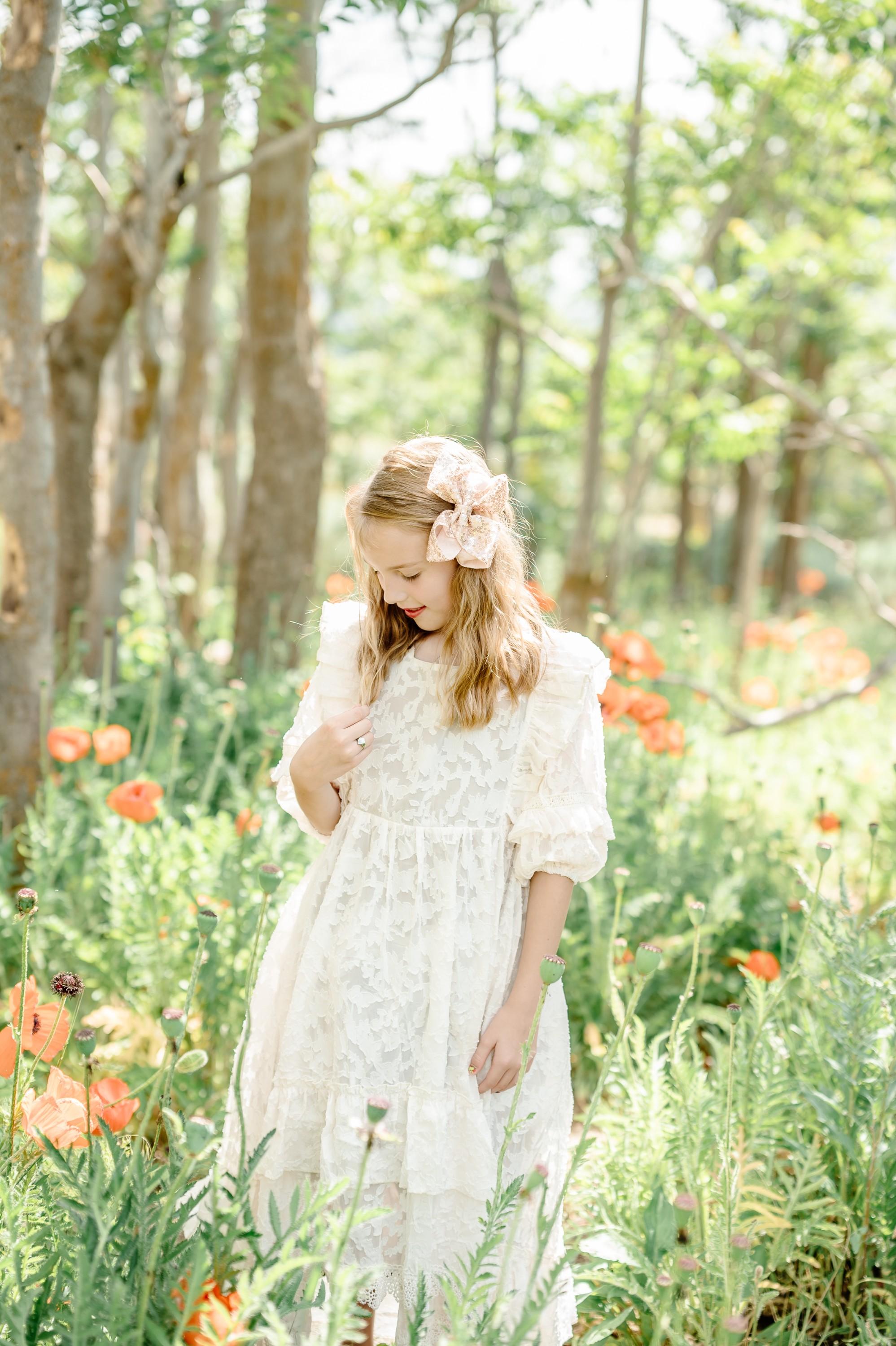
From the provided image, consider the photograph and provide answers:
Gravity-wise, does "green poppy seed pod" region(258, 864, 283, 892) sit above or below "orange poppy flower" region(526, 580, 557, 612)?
below

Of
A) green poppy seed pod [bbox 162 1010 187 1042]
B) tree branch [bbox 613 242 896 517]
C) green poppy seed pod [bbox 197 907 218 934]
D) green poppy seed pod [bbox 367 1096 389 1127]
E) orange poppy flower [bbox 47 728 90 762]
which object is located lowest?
green poppy seed pod [bbox 162 1010 187 1042]

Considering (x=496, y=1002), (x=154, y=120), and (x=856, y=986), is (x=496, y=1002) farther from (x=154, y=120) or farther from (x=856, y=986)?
(x=154, y=120)

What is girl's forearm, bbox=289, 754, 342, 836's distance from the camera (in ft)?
4.96

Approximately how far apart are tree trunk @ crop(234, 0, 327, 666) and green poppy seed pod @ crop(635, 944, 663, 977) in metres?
3.74

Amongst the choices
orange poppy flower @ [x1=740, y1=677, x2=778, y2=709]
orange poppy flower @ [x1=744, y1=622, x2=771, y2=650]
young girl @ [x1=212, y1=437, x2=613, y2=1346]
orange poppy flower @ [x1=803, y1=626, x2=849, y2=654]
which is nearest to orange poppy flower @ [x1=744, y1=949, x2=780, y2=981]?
young girl @ [x1=212, y1=437, x2=613, y2=1346]

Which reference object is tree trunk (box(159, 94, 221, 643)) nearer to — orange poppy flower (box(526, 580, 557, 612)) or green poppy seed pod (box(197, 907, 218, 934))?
orange poppy flower (box(526, 580, 557, 612))

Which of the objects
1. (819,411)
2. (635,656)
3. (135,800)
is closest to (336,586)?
(635,656)

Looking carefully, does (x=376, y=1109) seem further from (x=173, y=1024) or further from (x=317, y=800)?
(x=317, y=800)

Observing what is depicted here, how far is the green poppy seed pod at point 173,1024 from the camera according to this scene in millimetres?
1074

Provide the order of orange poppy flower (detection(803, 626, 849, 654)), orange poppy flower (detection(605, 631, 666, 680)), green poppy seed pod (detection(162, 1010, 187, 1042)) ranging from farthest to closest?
orange poppy flower (detection(803, 626, 849, 654))
orange poppy flower (detection(605, 631, 666, 680))
green poppy seed pod (detection(162, 1010, 187, 1042))

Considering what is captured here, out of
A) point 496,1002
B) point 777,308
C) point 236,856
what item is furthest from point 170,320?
point 496,1002

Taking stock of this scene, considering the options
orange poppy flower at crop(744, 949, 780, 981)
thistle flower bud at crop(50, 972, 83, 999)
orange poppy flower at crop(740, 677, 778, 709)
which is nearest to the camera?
thistle flower bud at crop(50, 972, 83, 999)

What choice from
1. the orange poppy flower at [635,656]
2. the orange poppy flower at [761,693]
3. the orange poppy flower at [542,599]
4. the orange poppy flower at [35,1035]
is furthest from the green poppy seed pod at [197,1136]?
the orange poppy flower at [761,693]

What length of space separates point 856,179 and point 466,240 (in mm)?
2829
